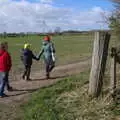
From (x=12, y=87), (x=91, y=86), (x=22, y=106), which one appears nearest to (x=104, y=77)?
(x=91, y=86)

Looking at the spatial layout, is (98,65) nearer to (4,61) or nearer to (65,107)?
(65,107)

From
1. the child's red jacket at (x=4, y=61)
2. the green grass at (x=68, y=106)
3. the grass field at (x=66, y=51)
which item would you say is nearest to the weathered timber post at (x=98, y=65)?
the green grass at (x=68, y=106)

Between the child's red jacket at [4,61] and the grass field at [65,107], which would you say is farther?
the child's red jacket at [4,61]

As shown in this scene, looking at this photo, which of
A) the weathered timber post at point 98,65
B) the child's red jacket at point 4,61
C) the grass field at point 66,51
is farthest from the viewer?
the grass field at point 66,51

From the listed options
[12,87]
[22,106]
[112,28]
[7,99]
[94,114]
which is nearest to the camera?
[94,114]

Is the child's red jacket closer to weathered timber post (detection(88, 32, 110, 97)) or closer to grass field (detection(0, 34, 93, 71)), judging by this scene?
grass field (detection(0, 34, 93, 71))

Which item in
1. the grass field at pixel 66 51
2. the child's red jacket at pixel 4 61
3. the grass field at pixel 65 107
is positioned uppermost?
the child's red jacket at pixel 4 61

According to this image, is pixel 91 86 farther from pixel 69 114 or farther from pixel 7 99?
A: pixel 7 99

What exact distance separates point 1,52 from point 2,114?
3123 millimetres

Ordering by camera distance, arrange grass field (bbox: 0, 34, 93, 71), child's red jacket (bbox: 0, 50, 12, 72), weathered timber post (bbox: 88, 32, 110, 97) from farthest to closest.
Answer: grass field (bbox: 0, 34, 93, 71) < child's red jacket (bbox: 0, 50, 12, 72) < weathered timber post (bbox: 88, 32, 110, 97)

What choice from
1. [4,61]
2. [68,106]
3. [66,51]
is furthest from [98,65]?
[66,51]

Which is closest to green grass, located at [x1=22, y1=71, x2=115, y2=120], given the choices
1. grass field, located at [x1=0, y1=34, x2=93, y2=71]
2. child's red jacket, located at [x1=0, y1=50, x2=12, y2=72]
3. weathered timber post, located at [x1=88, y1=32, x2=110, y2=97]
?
weathered timber post, located at [x1=88, y1=32, x2=110, y2=97]

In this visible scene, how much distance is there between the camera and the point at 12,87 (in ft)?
48.5

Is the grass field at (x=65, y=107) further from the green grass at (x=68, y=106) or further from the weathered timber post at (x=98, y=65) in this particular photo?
the weathered timber post at (x=98, y=65)
